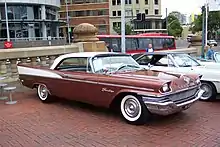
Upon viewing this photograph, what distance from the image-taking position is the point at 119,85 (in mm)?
5984

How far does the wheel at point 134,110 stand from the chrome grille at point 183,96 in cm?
58

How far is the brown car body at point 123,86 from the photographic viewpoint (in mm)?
5566

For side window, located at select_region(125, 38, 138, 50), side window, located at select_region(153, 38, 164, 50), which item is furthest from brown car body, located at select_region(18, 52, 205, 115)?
side window, located at select_region(153, 38, 164, 50)

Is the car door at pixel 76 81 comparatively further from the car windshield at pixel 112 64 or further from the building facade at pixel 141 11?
the building facade at pixel 141 11

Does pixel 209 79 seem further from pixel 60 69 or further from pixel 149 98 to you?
pixel 60 69

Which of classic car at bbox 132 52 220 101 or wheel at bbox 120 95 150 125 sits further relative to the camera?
classic car at bbox 132 52 220 101

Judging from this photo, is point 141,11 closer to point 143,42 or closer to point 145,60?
point 143,42

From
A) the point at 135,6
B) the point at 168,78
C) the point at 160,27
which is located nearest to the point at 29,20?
the point at 135,6

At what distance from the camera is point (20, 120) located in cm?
643

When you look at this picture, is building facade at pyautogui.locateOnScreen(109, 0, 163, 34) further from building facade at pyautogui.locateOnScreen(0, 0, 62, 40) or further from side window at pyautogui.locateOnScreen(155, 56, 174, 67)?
side window at pyautogui.locateOnScreen(155, 56, 174, 67)

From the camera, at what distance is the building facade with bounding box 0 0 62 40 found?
174ft

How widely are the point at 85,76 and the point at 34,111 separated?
1.62 metres

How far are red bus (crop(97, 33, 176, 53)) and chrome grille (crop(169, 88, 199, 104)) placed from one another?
15.8 meters

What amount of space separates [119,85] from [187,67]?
3390mm
